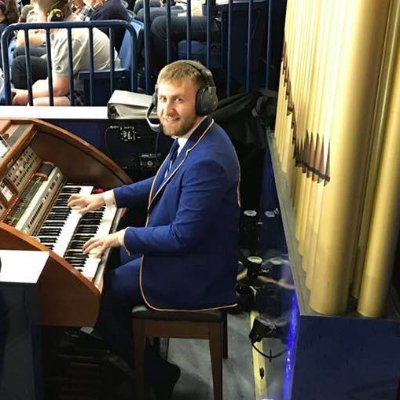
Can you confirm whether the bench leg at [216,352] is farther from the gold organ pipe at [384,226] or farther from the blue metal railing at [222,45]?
the blue metal railing at [222,45]

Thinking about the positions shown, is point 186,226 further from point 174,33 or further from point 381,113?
point 174,33

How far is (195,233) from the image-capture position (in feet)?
7.48

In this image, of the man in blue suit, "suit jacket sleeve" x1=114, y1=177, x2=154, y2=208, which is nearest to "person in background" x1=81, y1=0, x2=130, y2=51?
"suit jacket sleeve" x1=114, y1=177, x2=154, y2=208

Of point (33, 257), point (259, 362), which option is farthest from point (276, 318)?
point (33, 257)

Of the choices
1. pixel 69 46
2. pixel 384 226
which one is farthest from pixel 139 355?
pixel 69 46

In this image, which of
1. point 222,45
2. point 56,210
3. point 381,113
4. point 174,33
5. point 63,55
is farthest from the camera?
point 174,33

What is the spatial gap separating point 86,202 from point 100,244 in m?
0.41

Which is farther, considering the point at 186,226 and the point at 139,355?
the point at 139,355

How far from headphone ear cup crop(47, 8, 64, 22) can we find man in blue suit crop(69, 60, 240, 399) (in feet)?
6.04

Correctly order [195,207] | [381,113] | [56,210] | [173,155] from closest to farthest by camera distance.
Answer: [381,113] → [195,207] → [173,155] → [56,210]

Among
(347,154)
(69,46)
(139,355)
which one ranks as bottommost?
(139,355)

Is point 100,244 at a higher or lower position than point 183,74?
lower

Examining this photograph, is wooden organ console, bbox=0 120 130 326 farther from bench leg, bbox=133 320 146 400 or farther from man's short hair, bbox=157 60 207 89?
man's short hair, bbox=157 60 207 89

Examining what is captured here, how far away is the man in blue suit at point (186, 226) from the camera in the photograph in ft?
7.48
